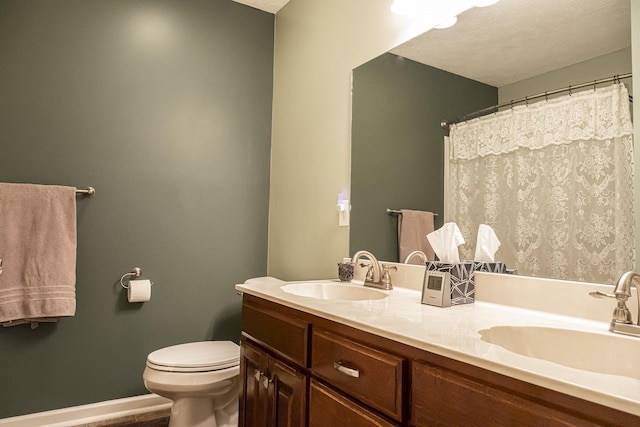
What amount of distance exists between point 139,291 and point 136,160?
761 mm

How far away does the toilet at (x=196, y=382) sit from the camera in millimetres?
1851

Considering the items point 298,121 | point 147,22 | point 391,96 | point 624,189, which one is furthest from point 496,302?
point 147,22

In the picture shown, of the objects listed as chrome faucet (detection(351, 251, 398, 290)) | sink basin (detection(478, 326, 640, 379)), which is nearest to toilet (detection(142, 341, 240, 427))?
chrome faucet (detection(351, 251, 398, 290))

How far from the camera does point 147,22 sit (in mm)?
2477

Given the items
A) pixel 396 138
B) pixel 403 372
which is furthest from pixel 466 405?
pixel 396 138

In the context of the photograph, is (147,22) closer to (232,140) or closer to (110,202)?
(232,140)

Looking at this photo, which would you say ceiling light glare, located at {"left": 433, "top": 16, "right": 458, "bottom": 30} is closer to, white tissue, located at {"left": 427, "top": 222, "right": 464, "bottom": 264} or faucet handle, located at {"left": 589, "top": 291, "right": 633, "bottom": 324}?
white tissue, located at {"left": 427, "top": 222, "right": 464, "bottom": 264}

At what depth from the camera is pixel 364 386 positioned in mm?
1023

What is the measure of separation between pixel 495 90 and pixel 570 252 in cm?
62

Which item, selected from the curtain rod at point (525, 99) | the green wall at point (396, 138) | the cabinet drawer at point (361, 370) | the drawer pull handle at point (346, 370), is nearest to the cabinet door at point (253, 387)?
the cabinet drawer at point (361, 370)

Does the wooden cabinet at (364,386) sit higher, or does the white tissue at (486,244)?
the white tissue at (486,244)

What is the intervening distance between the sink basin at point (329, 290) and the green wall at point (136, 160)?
104 centimetres

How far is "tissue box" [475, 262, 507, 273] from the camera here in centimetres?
138

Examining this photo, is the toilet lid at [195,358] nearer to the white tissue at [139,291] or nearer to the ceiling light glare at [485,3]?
the white tissue at [139,291]
